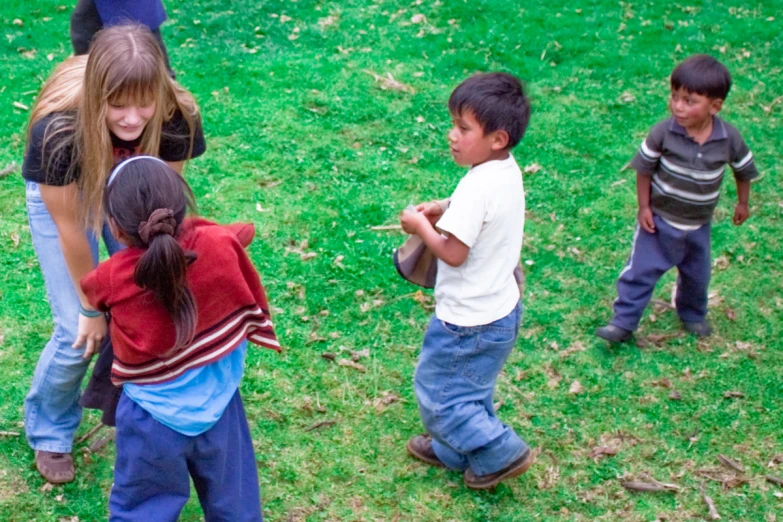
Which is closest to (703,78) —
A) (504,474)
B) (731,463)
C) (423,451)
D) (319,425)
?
(731,463)

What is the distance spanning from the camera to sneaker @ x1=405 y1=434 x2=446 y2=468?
3932 millimetres

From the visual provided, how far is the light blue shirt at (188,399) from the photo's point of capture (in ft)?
9.07

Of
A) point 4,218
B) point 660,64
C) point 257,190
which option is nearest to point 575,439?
point 257,190

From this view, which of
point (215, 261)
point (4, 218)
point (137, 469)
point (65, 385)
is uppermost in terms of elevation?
point (215, 261)

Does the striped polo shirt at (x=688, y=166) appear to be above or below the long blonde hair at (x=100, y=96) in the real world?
below

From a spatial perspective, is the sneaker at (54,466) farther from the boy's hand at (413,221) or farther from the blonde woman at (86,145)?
the boy's hand at (413,221)

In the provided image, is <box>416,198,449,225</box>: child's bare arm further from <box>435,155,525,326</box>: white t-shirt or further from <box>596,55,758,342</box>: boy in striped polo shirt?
<box>596,55,758,342</box>: boy in striped polo shirt

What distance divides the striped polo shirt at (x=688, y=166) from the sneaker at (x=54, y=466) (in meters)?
2.97

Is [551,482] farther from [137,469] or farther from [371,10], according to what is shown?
[371,10]

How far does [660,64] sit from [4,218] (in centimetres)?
552

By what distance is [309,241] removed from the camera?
546 cm

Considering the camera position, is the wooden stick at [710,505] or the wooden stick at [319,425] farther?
the wooden stick at [319,425]

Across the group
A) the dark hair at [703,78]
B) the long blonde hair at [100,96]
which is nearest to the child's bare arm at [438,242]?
the long blonde hair at [100,96]

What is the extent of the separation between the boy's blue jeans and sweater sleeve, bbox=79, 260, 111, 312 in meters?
1.31
